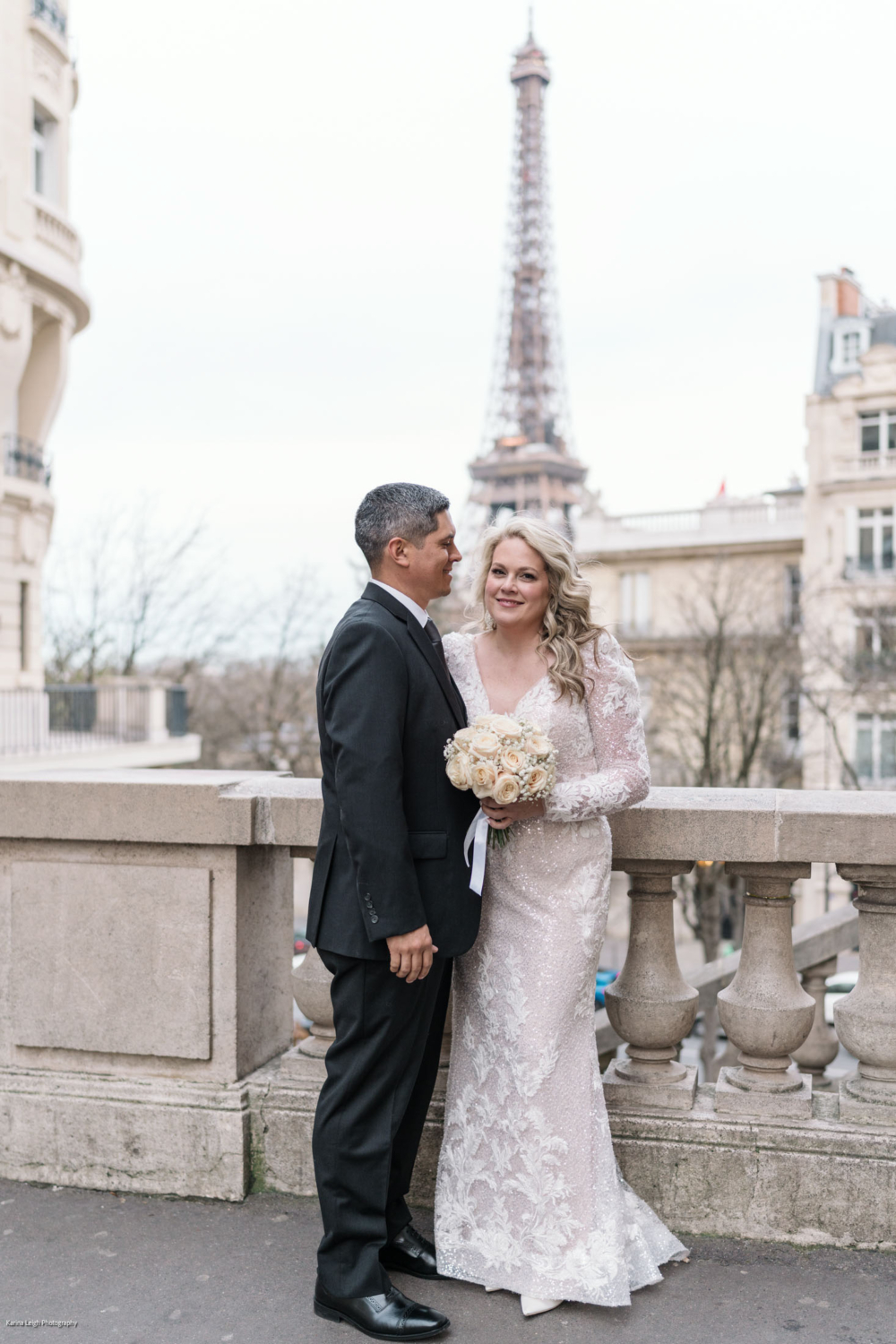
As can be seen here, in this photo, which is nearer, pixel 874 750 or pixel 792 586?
pixel 874 750

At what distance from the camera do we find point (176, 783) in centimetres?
359

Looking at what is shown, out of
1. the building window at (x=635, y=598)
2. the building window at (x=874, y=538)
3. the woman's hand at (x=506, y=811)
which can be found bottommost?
the woman's hand at (x=506, y=811)

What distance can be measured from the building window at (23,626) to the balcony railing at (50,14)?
416 inches

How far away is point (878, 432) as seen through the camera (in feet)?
103

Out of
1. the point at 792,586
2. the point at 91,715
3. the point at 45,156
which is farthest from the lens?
the point at 792,586

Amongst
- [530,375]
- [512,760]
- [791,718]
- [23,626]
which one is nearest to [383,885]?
[512,760]

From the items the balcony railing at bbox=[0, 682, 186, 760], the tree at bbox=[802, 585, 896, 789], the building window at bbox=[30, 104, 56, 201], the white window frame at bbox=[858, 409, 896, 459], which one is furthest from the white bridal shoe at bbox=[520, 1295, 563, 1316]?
the white window frame at bbox=[858, 409, 896, 459]

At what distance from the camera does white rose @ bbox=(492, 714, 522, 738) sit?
284cm

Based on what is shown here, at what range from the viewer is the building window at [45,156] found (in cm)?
2233

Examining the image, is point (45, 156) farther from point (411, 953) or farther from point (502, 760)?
point (411, 953)

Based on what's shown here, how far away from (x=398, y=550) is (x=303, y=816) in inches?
38.8

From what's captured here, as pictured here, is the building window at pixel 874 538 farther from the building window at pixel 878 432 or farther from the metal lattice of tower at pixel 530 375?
the metal lattice of tower at pixel 530 375

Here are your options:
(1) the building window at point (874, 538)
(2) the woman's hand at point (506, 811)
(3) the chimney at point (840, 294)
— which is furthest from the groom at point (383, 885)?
(3) the chimney at point (840, 294)

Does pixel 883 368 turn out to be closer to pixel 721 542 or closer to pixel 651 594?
pixel 721 542
